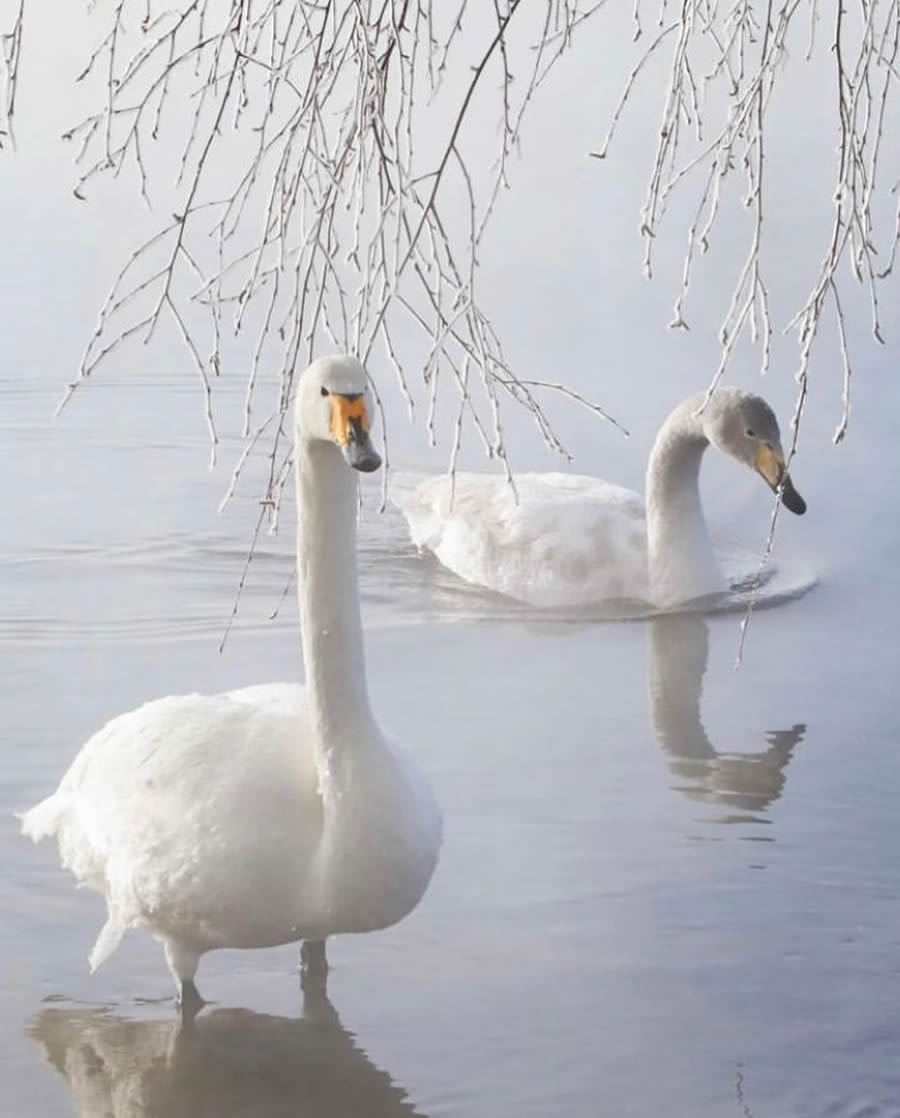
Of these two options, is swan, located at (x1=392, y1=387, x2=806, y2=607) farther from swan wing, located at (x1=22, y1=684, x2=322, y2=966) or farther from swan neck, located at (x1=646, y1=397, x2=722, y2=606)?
swan wing, located at (x1=22, y1=684, x2=322, y2=966)

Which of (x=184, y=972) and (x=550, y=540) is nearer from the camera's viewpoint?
(x=184, y=972)

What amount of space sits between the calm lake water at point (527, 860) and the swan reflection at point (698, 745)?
16 mm

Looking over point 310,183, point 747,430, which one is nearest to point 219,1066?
point 310,183

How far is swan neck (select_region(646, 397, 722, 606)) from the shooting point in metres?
8.28

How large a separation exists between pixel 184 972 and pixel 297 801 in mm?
495

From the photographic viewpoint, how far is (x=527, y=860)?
17.9ft

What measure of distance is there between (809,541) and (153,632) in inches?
118

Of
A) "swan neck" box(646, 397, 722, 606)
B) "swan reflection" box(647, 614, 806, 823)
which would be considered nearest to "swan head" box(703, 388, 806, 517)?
"swan neck" box(646, 397, 722, 606)

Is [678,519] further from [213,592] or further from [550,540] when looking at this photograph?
[213,592]

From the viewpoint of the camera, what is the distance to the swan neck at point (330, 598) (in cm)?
442

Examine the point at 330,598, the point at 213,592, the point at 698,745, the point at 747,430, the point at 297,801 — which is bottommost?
the point at 698,745

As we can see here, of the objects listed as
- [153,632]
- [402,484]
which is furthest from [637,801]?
[402,484]

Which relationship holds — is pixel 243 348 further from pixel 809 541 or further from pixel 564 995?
pixel 564 995

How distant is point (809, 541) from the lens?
9.12 m
